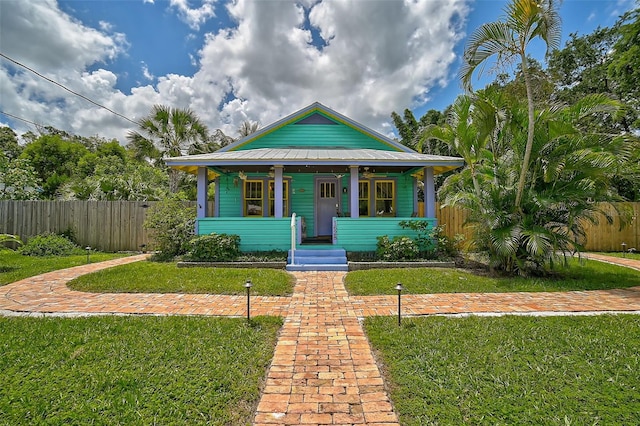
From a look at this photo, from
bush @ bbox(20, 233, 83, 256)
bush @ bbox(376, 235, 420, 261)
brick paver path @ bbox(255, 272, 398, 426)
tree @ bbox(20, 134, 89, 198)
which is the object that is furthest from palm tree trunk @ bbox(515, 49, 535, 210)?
tree @ bbox(20, 134, 89, 198)

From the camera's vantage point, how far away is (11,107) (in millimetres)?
16844

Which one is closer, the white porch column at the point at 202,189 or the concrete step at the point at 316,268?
the concrete step at the point at 316,268

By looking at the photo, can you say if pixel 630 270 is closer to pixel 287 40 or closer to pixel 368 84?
pixel 368 84

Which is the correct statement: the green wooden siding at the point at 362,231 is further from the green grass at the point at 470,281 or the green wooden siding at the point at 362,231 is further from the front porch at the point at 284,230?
the green grass at the point at 470,281

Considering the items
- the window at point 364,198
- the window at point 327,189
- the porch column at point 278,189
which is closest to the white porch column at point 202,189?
the porch column at point 278,189

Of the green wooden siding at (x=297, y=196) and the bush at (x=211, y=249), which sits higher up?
the green wooden siding at (x=297, y=196)

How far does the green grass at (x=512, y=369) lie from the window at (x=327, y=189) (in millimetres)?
8563

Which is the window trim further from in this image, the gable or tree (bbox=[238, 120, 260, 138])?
tree (bbox=[238, 120, 260, 138])

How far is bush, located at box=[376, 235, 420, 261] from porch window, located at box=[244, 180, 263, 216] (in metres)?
5.63

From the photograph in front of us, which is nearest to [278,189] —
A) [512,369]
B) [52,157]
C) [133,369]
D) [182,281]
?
[182,281]

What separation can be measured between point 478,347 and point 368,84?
1459 centimetres

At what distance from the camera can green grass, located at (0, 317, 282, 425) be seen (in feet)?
8.21

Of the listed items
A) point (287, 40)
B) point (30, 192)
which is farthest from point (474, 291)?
point (30, 192)

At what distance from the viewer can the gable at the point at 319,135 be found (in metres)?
12.9
